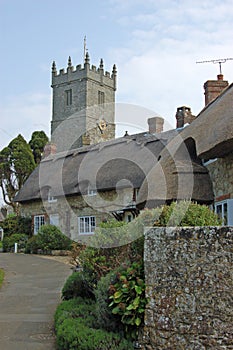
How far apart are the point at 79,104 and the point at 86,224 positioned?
33.1m

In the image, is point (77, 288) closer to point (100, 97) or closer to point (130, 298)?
point (130, 298)

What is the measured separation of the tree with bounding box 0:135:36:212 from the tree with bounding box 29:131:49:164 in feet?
12.3

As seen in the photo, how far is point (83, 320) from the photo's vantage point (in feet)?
22.3

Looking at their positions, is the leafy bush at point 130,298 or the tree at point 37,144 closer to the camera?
the leafy bush at point 130,298

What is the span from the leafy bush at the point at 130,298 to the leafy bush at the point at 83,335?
247mm

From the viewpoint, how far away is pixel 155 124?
84.0 feet

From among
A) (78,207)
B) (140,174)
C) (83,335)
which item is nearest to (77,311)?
(83,335)

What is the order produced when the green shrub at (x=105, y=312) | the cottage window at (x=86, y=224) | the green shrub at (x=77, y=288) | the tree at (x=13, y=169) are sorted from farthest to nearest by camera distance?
the tree at (x=13, y=169)
the cottage window at (x=86, y=224)
the green shrub at (x=77, y=288)
the green shrub at (x=105, y=312)

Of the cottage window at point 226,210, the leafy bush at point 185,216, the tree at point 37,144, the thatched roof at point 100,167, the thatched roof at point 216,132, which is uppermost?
the tree at point 37,144

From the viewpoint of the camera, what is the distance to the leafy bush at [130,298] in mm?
6125

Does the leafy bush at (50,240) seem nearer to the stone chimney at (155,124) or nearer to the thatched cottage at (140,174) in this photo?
the thatched cottage at (140,174)

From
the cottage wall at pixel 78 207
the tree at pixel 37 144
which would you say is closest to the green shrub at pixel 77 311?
the cottage wall at pixel 78 207

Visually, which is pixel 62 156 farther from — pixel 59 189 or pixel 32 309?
pixel 32 309

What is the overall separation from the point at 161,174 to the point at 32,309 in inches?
195
